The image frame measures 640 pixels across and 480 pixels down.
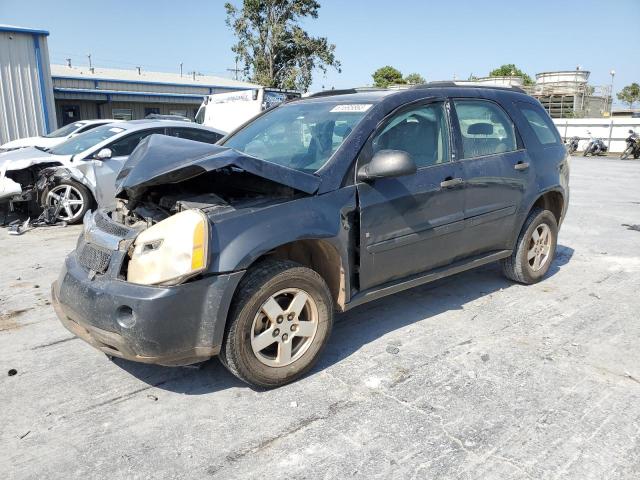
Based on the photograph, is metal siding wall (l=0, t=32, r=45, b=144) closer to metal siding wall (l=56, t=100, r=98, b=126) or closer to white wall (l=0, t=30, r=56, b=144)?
white wall (l=0, t=30, r=56, b=144)

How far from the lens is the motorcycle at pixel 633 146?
2305 cm

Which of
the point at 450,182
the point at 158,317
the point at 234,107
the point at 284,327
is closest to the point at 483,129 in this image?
the point at 450,182

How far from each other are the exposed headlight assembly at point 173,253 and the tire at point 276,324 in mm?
365

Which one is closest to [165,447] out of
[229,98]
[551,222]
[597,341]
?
[597,341]

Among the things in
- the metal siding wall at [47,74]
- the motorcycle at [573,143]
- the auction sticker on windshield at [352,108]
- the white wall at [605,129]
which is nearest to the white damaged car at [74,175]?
the auction sticker on windshield at [352,108]

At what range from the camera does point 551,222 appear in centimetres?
529

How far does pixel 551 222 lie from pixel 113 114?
25.6 m

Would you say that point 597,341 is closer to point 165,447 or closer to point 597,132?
point 165,447

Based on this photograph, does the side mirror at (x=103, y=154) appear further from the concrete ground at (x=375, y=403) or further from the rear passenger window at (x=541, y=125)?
the rear passenger window at (x=541, y=125)

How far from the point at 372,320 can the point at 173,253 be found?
2.07 meters

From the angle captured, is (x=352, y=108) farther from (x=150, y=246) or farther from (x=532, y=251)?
(x=532, y=251)

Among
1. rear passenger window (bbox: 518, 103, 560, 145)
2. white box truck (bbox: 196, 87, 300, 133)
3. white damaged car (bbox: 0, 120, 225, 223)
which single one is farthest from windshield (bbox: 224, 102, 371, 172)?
white box truck (bbox: 196, 87, 300, 133)

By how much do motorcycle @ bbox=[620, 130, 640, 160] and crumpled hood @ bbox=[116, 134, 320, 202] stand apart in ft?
79.7

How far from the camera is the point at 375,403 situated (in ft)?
10.2
